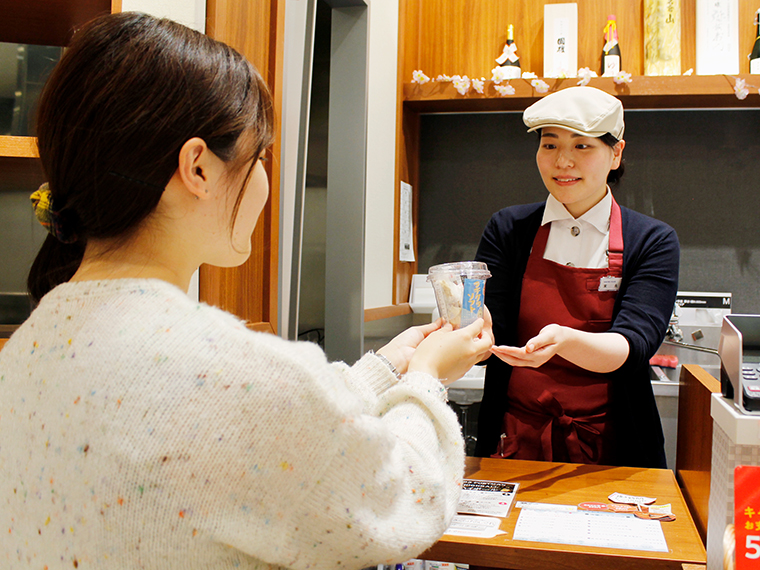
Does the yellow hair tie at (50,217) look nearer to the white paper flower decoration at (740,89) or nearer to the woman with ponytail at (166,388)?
the woman with ponytail at (166,388)

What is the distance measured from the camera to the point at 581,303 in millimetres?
1795

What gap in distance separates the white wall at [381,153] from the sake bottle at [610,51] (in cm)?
113

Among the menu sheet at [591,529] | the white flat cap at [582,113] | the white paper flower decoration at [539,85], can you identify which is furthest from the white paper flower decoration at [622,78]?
the menu sheet at [591,529]

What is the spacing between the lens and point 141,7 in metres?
1.30

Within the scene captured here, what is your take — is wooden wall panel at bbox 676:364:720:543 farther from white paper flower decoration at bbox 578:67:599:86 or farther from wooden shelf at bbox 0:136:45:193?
white paper flower decoration at bbox 578:67:599:86

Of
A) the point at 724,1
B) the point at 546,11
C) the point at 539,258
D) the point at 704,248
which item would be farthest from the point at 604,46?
the point at 539,258

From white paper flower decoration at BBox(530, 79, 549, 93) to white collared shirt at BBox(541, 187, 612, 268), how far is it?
1.53 meters

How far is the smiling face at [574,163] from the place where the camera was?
69.1 inches

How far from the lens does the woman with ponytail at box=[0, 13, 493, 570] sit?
23.7 inches

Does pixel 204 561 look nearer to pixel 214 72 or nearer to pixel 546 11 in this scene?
pixel 214 72

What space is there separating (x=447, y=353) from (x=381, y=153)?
212cm

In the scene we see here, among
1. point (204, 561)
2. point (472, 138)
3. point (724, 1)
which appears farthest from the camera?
point (472, 138)

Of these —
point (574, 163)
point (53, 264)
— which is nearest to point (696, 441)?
point (574, 163)

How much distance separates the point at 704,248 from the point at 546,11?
1608mm
